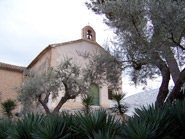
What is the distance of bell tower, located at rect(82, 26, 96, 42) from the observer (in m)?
20.5

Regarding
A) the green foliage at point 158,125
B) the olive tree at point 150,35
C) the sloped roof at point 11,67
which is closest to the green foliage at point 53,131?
the green foliage at point 158,125

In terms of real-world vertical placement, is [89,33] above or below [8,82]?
above

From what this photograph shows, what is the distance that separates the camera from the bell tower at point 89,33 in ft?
67.4

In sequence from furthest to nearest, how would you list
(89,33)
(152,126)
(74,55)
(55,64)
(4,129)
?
1. (89,33)
2. (74,55)
3. (55,64)
4. (4,129)
5. (152,126)

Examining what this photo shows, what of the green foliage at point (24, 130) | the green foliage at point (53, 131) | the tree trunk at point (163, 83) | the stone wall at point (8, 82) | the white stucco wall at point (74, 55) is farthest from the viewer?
the stone wall at point (8, 82)

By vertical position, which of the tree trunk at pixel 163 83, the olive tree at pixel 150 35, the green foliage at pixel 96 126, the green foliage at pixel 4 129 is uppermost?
the olive tree at pixel 150 35

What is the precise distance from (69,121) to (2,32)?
44.5 feet

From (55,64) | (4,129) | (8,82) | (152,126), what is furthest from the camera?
(8,82)

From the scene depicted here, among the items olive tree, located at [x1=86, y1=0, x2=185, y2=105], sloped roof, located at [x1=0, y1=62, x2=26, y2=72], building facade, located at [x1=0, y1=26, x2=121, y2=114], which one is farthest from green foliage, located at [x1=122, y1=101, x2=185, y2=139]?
sloped roof, located at [x1=0, y1=62, x2=26, y2=72]

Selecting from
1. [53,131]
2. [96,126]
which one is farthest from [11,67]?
[96,126]

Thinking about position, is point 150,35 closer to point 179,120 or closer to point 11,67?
point 179,120

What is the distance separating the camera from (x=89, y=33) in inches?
835

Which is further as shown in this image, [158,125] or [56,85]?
[56,85]

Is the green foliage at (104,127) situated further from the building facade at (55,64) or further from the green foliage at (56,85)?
the building facade at (55,64)
